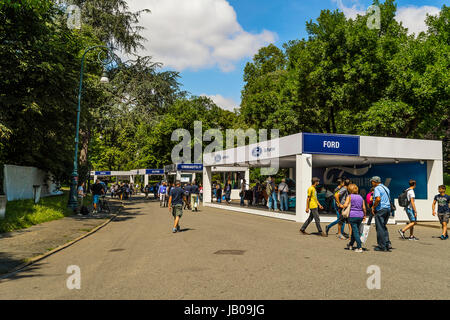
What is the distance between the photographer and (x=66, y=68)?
18734 mm

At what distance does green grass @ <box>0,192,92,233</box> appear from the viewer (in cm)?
1330

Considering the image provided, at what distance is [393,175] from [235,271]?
1742 centimetres

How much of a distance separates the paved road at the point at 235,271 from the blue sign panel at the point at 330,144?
7232 mm

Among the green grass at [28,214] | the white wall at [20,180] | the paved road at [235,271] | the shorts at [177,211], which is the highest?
the white wall at [20,180]

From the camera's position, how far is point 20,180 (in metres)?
18.9

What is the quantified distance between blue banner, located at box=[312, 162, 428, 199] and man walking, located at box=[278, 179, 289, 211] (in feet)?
17.5

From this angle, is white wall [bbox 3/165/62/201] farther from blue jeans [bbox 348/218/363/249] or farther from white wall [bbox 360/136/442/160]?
white wall [bbox 360/136/442/160]

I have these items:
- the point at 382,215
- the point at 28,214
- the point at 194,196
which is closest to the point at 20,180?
the point at 28,214


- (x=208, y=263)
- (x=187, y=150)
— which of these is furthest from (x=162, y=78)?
(x=208, y=263)

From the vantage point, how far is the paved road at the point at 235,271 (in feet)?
17.8

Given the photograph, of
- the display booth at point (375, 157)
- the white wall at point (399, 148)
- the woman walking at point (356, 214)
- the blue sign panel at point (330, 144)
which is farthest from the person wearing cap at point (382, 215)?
the white wall at point (399, 148)

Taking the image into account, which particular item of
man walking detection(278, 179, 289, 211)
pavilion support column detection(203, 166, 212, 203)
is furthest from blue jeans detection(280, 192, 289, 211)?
pavilion support column detection(203, 166, 212, 203)

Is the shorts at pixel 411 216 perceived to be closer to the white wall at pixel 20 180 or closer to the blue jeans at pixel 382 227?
the blue jeans at pixel 382 227
